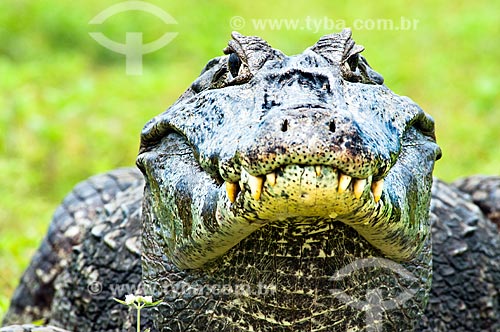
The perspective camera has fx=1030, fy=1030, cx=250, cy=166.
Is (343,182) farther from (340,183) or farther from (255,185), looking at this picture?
(255,185)

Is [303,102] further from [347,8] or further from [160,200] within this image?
[347,8]

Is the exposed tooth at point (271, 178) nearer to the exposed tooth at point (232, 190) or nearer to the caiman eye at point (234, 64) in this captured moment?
the exposed tooth at point (232, 190)

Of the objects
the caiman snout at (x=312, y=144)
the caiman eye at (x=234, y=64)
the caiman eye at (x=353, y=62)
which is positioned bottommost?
the caiman snout at (x=312, y=144)

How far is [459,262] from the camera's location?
4957mm

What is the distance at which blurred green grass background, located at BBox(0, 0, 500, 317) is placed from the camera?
830 centimetres

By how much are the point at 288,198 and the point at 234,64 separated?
944 millimetres

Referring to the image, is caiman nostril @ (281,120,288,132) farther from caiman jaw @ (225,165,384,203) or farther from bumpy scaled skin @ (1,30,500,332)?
caiman jaw @ (225,165,384,203)

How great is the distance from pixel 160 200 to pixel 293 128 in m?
1.10

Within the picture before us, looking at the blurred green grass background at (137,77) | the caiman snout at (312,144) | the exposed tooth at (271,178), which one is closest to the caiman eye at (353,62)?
the caiman snout at (312,144)

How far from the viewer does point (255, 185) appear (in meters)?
2.91

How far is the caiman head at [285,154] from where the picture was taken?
2.84 metres

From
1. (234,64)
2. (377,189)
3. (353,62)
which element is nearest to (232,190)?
(377,189)

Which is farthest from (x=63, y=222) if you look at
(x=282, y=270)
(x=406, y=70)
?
(x=406, y=70)

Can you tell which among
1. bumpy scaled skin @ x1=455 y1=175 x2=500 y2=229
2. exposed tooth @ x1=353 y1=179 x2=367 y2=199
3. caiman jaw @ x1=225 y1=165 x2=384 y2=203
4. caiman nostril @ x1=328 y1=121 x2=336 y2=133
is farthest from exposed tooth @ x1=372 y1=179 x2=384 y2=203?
bumpy scaled skin @ x1=455 y1=175 x2=500 y2=229
